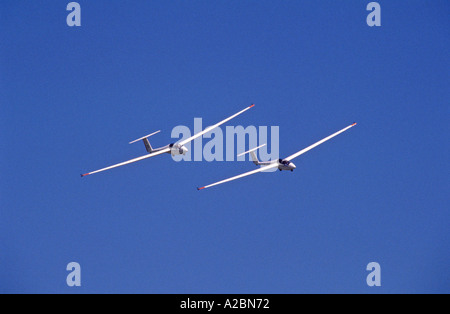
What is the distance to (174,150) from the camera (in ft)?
285

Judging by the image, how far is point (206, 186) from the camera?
78.1 meters
